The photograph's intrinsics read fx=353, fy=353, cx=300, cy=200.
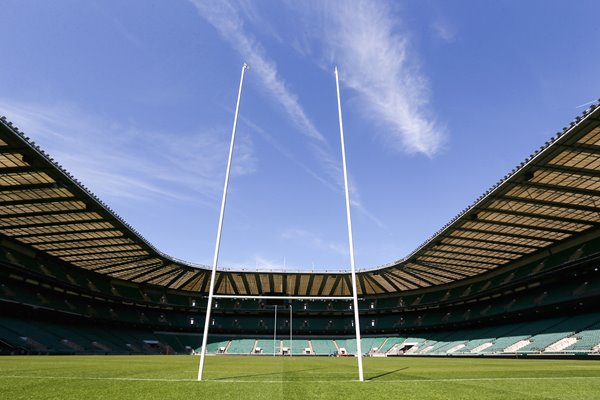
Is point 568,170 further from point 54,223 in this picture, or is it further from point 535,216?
point 54,223

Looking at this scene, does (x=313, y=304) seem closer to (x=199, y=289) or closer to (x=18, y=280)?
(x=199, y=289)

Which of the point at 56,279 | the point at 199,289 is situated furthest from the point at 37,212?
the point at 199,289

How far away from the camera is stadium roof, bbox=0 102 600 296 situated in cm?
2392

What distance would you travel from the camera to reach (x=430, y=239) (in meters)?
43.3

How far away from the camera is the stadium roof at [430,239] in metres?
23.9

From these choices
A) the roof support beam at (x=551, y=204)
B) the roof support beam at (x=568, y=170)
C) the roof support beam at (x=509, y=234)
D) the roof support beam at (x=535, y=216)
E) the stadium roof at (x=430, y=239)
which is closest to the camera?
the stadium roof at (x=430, y=239)

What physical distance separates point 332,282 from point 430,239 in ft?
95.3

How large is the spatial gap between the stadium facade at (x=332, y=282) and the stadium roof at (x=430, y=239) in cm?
16

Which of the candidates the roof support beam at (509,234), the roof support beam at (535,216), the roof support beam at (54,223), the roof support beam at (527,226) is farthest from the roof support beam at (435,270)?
the roof support beam at (54,223)

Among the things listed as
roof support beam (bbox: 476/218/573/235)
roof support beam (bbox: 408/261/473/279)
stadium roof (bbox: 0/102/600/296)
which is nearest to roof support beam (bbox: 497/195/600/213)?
stadium roof (bbox: 0/102/600/296)

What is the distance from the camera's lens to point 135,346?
5912 cm

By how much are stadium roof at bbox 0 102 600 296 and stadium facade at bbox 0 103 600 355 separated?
156 millimetres

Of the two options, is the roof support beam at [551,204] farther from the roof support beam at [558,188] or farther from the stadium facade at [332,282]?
the roof support beam at [558,188]

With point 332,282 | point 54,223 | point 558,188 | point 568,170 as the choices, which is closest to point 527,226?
point 558,188
